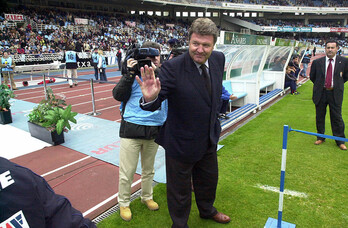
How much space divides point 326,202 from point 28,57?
61.9 feet

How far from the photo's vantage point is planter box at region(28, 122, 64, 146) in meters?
5.32

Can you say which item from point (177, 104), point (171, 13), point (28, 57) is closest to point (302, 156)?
point (177, 104)

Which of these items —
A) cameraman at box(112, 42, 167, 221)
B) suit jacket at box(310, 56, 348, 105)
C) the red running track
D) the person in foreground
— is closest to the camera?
the person in foreground

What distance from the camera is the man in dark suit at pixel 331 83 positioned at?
15.9ft

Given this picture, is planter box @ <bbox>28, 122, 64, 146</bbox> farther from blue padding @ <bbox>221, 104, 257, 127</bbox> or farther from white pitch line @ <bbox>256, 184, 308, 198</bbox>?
white pitch line @ <bbox>256, 184, 308, 198</bbox>

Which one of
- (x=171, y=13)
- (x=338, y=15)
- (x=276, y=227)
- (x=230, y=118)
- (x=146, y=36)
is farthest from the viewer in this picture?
(x=338, y=15)

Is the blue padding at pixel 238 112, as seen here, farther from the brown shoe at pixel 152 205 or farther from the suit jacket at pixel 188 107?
the suit jacket at pixel 188 107

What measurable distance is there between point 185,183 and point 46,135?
160 inches

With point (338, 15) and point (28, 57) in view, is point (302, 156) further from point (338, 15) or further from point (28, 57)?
point (338, 15)

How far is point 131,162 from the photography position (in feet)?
9.53

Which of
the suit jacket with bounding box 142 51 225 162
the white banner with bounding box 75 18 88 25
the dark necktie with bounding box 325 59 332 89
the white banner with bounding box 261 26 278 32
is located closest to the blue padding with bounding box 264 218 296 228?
the suit jacket with bounding box 142 51 225 162

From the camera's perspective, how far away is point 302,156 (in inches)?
185

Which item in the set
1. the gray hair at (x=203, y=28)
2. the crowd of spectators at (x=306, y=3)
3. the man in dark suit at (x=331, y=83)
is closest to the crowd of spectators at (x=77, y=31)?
the man in dark suit at (x=331, y=83)

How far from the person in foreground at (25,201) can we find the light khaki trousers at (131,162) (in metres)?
1.64
